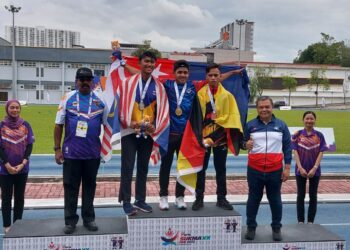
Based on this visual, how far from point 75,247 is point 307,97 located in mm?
55933

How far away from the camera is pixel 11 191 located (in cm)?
482

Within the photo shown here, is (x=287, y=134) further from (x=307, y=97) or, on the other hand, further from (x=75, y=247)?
(x=307, y=97)

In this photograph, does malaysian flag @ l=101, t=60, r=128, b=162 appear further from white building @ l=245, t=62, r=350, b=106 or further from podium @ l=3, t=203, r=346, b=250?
white building @ l=245, t=62, r=350, b=106

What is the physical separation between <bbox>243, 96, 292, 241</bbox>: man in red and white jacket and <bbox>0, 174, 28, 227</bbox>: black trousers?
2.75 meters

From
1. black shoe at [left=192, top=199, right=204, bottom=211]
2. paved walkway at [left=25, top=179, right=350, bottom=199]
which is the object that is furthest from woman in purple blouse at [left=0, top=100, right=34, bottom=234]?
paved walkway at [left=25, top=179, right=350, bottom=199]

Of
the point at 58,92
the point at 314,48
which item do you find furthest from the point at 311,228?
the point at 314,48

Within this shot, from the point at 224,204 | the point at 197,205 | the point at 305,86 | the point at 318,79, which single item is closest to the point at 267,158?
the point at 224,204

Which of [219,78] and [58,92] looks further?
[58,92]

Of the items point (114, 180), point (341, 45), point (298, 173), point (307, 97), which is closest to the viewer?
point (298, 173)

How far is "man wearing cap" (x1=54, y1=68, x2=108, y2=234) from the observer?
392 cm

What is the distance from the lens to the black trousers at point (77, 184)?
13.1 feet

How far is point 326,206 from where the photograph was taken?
6.89 meters

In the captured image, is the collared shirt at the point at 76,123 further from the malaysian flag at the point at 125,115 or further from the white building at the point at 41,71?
the white building at the point at 41,71

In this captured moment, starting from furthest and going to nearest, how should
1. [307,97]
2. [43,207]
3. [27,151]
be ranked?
[307,97], [43,207], [27,151]
